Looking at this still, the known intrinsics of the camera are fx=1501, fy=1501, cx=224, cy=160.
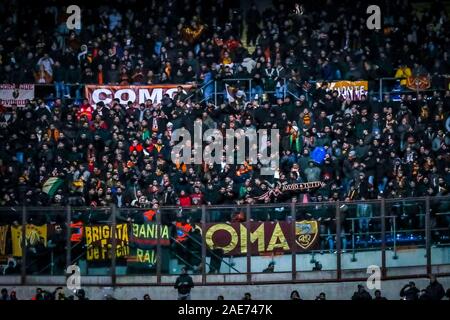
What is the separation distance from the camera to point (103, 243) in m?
33.0

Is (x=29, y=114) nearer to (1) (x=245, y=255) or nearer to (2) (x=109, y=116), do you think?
(2) (x=109, y=116)

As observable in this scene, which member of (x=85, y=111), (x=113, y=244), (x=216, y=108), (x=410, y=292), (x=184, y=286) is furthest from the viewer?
(x=85, y=111)

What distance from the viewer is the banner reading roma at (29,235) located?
33.0 m

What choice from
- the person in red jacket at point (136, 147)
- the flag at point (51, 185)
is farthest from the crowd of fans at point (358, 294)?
the person in red jacket at point (136, 147)

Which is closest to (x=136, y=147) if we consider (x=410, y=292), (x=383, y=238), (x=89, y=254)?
(x=89, y=254)

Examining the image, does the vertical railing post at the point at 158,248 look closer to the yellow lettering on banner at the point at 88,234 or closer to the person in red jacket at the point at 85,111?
the yellow lettering on banner at the point at 88,234

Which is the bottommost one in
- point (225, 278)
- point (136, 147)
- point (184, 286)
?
point (184, 286)

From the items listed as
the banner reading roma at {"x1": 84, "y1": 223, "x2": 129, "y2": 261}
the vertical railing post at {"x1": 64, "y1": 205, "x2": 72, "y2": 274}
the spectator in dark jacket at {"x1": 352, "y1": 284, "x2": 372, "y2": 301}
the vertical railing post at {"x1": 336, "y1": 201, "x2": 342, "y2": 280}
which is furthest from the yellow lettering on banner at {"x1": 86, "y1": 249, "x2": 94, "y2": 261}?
the spectator in dark jacket at {"x1": 352, "y1": 284, "x2": 372, "y2": 301}

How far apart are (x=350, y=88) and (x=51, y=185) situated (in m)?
8.89

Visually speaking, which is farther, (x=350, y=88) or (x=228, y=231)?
(x=350, y=88)

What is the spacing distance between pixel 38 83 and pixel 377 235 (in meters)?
11.8

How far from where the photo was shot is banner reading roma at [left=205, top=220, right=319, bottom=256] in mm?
33031

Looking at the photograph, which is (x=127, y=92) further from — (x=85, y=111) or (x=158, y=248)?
(x=158, y=248)

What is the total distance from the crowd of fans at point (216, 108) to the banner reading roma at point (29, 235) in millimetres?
1903
